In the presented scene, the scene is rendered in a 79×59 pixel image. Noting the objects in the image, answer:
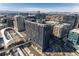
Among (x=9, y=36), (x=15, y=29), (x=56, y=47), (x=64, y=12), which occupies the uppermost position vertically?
(x=64, y=12)

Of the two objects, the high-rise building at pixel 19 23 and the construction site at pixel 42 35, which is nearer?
the construction site at pixel 42 35

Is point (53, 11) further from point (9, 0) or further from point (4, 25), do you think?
point (4, 25)

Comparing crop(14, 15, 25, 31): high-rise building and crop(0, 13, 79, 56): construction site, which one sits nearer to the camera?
crop(0, 13, 79, 56): construction site

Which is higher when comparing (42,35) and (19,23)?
(19,23)

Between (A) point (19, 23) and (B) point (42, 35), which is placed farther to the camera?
(A) point (19, 23)

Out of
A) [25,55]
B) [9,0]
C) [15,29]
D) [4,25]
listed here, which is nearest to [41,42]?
[25,55]

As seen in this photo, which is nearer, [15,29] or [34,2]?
[34,2]

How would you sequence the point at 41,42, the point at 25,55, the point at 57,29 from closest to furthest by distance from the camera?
the point at 25,55 < the point at 41,42 < the point at 57,29

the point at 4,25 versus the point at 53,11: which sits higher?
the point at 53,11
